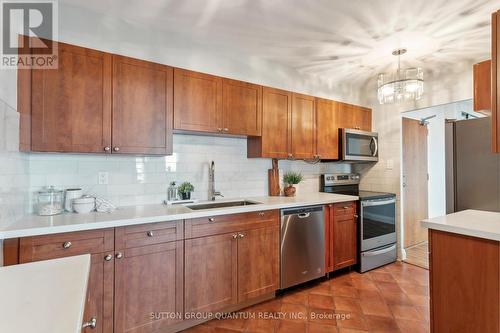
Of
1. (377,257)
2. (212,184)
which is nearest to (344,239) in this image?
(377,257)

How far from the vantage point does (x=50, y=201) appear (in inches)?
74.2

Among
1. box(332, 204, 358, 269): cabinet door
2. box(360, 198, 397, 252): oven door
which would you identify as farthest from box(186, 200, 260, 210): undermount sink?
box(360, 198, 397, 252): oven door

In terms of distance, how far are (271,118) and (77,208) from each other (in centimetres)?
200

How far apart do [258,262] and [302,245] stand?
0.55 metres

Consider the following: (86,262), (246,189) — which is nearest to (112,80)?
(86,262)

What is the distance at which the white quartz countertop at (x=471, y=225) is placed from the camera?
1358 millimetres

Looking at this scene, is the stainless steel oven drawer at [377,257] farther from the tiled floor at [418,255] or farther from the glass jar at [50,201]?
the glass jar at [50,201]

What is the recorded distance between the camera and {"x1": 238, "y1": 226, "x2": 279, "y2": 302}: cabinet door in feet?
7.28

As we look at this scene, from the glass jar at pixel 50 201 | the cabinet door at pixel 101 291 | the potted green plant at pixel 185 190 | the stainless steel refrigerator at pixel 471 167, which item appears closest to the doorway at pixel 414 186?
the stainless steel refrigerator at pixel 471 167

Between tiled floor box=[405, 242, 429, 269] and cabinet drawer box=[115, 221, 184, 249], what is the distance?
10.6 feet

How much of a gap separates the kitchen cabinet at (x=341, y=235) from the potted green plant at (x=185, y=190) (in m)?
1.54

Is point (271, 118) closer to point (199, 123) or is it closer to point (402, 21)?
point (199, 123)

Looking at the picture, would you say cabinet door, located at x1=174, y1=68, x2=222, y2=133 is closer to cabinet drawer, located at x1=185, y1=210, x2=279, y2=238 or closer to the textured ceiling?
the textured ceiling

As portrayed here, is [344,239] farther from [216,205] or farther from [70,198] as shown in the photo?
[70,198]
